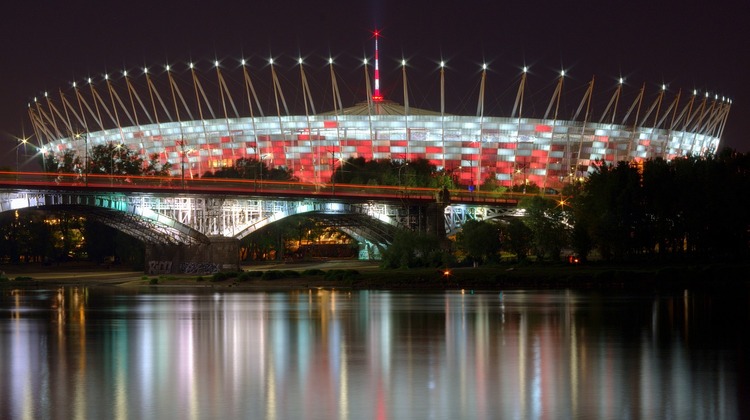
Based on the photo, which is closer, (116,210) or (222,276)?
(222,276)

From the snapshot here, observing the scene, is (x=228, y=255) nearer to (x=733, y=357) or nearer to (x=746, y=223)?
(x=746, y=223)

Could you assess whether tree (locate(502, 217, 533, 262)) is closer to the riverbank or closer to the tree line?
the tree line

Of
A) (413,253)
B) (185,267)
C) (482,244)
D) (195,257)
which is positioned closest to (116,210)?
(195,257)

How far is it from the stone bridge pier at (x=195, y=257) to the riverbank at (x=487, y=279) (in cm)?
486

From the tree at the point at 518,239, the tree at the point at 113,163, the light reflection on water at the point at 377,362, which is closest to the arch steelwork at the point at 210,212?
the tree at the point at 518,239

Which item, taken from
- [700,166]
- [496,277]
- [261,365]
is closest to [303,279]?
[496,277]

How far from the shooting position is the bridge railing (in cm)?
10938

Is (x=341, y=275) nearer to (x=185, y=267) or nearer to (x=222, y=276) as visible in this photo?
(x=222, y=276)

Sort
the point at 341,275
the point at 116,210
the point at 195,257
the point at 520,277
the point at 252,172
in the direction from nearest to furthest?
the point at 520,277, the point at 341,275, the point at 116,210, the point at 195,257, the point at 252,172

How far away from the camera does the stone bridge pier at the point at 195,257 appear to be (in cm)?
12294

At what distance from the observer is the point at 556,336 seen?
150 feet

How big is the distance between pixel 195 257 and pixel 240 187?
48.8 feet

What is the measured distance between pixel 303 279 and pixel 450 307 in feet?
128

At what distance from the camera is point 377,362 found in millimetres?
37281
